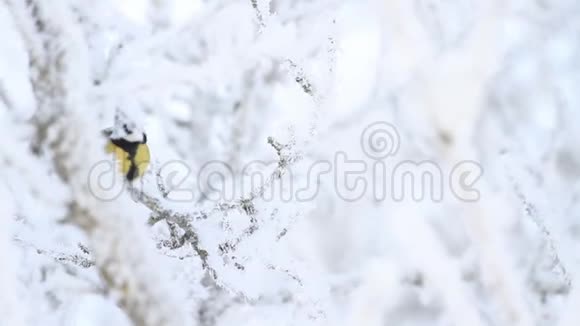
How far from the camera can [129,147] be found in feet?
6.57

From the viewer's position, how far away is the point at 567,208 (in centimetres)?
233

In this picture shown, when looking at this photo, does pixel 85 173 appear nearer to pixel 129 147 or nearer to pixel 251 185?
pixel 251 185

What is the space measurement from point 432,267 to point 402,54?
1.77ft

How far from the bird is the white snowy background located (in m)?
0.04

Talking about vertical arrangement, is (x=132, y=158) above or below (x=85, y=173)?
above

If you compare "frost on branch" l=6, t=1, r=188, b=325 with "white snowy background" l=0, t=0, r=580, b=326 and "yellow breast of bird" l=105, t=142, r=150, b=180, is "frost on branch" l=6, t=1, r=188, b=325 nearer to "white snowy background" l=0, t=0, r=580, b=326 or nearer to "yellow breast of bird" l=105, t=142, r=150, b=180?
"white snowy background" l=0, t=0, r=580, b=326

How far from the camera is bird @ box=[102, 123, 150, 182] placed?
1.90 metres

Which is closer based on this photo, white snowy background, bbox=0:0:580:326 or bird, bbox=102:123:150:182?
white snowy background, bbox=0:0:580:326

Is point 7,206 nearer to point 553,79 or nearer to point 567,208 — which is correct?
point 567,208

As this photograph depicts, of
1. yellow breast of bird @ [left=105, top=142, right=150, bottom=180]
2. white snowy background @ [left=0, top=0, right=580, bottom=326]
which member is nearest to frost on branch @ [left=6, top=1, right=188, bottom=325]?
white snowy background @ [left=0, top=0, right=580, bottom=326]

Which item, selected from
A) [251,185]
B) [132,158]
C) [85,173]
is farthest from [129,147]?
[85,173]

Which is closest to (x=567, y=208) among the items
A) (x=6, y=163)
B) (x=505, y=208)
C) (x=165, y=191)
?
(x=505, y=208)

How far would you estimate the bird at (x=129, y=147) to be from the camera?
1899 millimetres

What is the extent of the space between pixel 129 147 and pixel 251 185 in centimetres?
57
